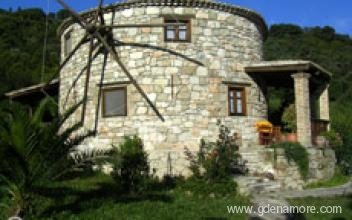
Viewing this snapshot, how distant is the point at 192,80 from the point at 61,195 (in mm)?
5811

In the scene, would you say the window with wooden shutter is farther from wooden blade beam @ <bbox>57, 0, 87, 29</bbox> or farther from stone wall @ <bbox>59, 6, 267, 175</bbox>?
wooden blade beam @ <bbox>57, 0, 87, 29</bbox>

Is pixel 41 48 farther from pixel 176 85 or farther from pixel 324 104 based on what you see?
pixel 324 104

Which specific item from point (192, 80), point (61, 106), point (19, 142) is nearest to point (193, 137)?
point (192, 80)

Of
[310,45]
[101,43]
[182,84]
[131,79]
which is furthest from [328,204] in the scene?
[310,45]

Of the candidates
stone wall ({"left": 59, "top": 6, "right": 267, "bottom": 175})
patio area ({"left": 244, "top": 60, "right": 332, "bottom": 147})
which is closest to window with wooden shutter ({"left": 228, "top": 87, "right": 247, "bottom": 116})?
stone wall ({"left": 59, "top": 6, "right": 267, "bottom": 175})

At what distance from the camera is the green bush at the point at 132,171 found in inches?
510

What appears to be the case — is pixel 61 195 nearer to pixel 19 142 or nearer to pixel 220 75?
pixel 19 142

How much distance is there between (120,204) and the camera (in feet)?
36.0

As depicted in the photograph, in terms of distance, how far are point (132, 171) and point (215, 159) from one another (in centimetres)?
228

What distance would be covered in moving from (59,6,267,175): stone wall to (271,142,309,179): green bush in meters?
1.46

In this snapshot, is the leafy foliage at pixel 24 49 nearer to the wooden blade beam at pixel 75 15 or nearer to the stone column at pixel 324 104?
the wooden blade beam at pixel 75 15

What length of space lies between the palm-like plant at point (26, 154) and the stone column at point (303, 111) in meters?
8.41

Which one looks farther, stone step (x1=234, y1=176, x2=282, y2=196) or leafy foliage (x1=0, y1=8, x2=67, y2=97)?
leafy foliage (x1=0, y1=8, x2=67, y2=97)

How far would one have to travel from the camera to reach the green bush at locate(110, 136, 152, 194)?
12.9 m
